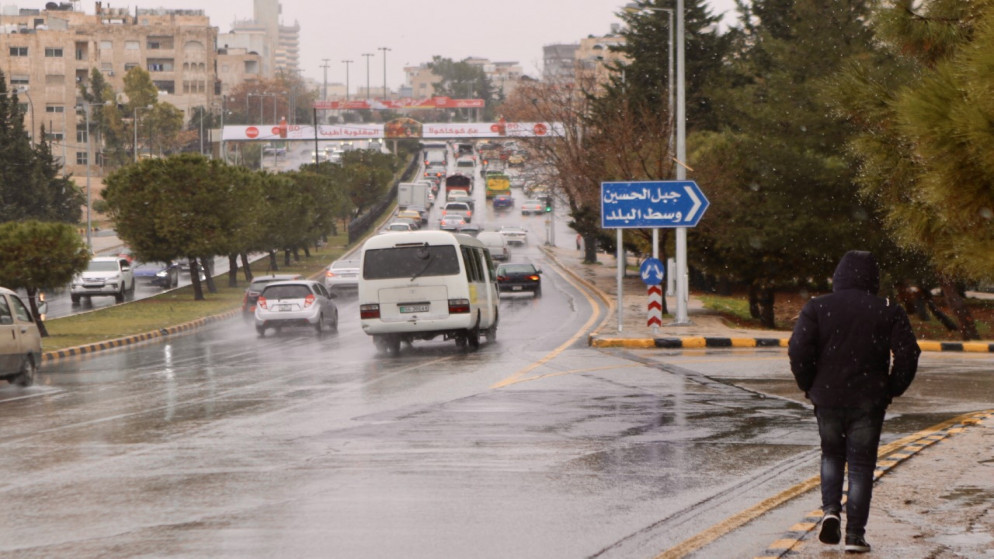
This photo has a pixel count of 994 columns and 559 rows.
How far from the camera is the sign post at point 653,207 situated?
3142 centimetres

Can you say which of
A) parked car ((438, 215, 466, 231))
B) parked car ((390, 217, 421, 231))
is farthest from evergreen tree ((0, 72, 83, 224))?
parked car ((438, 215, 466, 231))

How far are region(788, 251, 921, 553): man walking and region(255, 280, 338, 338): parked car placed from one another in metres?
28.2

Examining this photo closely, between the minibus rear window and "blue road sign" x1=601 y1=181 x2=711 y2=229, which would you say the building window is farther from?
the minibus rear window

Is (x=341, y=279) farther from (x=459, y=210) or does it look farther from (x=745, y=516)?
(x=745, y=516)

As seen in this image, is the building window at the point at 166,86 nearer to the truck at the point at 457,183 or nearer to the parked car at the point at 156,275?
the truck at the point at 457,183

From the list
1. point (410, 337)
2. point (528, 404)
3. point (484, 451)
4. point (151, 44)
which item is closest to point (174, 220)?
point (410, 337)

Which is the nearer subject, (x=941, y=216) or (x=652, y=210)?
(x=941, y=216)

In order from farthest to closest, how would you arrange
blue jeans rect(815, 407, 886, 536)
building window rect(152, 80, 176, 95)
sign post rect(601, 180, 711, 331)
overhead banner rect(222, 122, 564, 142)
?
1. building window rect(152, 80, 176, 95)
2. overhead banner rect(222, 122, 564, 142)
3. sign post rect(601, 180, 711, 331)
4. blue jeans rect(815, 407, 886, 536)

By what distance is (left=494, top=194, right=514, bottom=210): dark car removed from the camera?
11919cm

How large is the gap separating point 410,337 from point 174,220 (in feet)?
81.8

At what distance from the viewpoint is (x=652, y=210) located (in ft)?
104

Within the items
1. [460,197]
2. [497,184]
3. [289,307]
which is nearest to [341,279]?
Answer: [289,307]

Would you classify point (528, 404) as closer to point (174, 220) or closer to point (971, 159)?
point (971, 159)

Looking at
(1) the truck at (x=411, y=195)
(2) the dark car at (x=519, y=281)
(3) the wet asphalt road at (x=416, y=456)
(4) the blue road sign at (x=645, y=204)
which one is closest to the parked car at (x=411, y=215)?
(1) the truck at (x=411, y=195)
